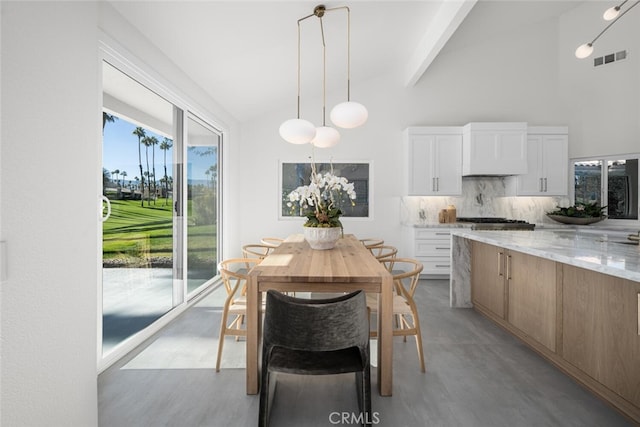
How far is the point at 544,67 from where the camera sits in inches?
211

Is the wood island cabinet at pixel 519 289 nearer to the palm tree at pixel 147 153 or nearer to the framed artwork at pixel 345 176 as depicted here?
the framed artwork at pixel 345 176

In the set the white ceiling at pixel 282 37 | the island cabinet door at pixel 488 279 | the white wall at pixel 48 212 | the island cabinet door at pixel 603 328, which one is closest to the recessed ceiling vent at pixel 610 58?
the white ceiling at pixel 282 37

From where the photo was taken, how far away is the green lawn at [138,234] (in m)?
2.44

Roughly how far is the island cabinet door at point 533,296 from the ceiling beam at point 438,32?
238cm

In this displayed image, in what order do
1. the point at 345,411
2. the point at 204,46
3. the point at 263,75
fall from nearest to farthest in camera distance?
the point at 345,411 < the point at 204,46 < the point at 263,75

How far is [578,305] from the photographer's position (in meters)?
2.03

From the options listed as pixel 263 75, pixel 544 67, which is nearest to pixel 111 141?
pixel 263 75

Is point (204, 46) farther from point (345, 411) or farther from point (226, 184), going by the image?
point (345, 411)

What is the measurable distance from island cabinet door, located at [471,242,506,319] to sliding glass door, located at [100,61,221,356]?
Result: 3181 mm

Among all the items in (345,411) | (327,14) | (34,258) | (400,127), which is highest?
(327,14)

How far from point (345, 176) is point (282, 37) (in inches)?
102

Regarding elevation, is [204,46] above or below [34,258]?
above

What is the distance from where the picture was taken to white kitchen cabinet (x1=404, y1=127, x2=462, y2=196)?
200 inches

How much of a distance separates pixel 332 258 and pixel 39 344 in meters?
1.72
